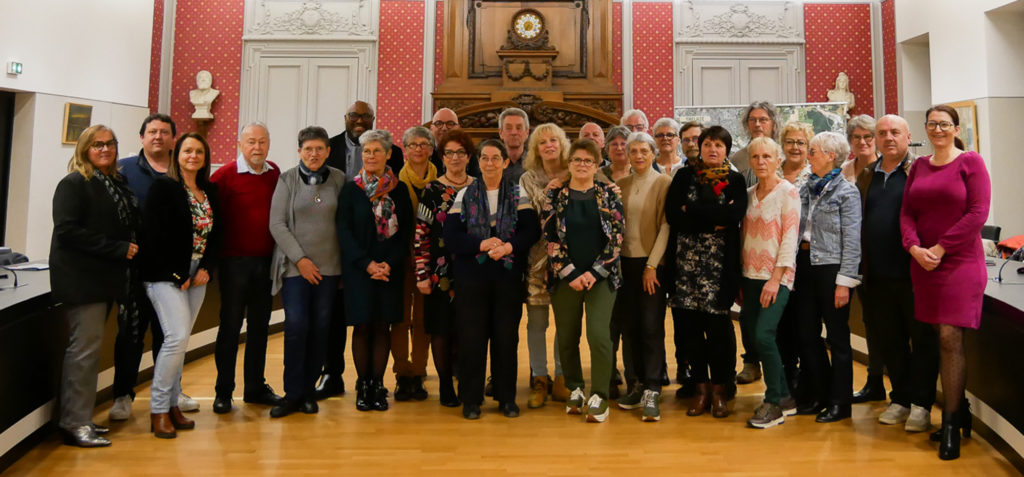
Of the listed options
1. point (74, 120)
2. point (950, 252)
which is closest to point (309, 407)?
point (950, 252)

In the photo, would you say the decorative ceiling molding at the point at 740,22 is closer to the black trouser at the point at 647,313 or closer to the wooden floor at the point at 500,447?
the black trouser at the point at 647,313

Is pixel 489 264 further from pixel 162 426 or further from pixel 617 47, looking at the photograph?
pixel 617 47

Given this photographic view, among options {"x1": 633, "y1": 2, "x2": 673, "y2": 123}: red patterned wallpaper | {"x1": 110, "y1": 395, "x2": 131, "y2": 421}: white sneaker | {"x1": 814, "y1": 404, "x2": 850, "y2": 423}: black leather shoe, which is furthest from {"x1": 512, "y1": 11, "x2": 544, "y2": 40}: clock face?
{"x1": 110, "y1": 395, "x2": 131, "y2": 421}: white sneaker

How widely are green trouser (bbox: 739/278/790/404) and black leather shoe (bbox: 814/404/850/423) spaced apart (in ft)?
0.69

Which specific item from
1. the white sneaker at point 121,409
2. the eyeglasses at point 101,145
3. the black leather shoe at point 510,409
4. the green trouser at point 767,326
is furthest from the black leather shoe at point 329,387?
the green trouser at point 767,326

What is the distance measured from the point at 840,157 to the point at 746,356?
4.65 feet

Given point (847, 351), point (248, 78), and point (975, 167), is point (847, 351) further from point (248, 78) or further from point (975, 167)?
point (248, 78)

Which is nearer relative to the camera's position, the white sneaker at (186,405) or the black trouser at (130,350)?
the black trouser at (130,350)

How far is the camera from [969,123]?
6504 mm

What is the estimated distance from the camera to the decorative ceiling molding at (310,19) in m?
8.49

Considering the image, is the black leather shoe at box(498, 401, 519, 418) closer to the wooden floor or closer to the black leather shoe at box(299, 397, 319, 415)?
the wooden floor

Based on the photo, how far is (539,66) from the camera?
8156 millimetres

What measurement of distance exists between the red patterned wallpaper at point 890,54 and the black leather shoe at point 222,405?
8489 millimetres

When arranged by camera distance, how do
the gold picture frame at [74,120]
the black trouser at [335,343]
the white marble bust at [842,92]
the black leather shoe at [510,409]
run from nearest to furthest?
the black leather shoe at [510,409] → the black trouser at [335,343] → the gold picture frame at [74,120] → the white marble bust at [842,92]
